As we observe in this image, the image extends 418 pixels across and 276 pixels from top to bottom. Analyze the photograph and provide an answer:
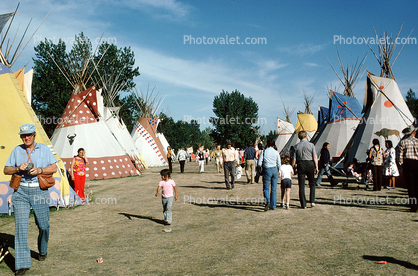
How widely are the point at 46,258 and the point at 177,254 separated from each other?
2.08 meters

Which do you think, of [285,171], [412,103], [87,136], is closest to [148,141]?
[87,136]

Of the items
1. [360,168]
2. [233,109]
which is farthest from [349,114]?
[233,109]

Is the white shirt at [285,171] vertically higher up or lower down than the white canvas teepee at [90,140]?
lower down

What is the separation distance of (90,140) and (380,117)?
1579 cm

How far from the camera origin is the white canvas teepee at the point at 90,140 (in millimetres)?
18438

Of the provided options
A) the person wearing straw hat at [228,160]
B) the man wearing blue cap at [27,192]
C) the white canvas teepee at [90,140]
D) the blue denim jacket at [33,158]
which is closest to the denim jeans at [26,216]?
the man wearing blue cap at [27,192]

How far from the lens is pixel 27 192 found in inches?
178

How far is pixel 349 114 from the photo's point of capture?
2175cm

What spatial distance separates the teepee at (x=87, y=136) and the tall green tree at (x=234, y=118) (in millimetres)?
39953

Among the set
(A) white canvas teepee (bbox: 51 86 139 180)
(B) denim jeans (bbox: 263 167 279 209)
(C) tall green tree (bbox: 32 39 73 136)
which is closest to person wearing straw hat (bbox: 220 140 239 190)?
(B) denim jeans (bbox: 263 167 279 209)

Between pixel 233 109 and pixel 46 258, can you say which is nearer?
pixel 46 258

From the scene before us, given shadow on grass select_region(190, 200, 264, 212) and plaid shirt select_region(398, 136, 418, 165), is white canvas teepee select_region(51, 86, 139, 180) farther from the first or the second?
plaid shirt select_region(398, 136, 418, 165)

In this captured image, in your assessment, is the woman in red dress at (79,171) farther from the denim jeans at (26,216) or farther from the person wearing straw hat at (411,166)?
→ the person wearing straw hat at (411,166)

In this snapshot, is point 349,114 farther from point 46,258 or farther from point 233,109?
point 233,109
